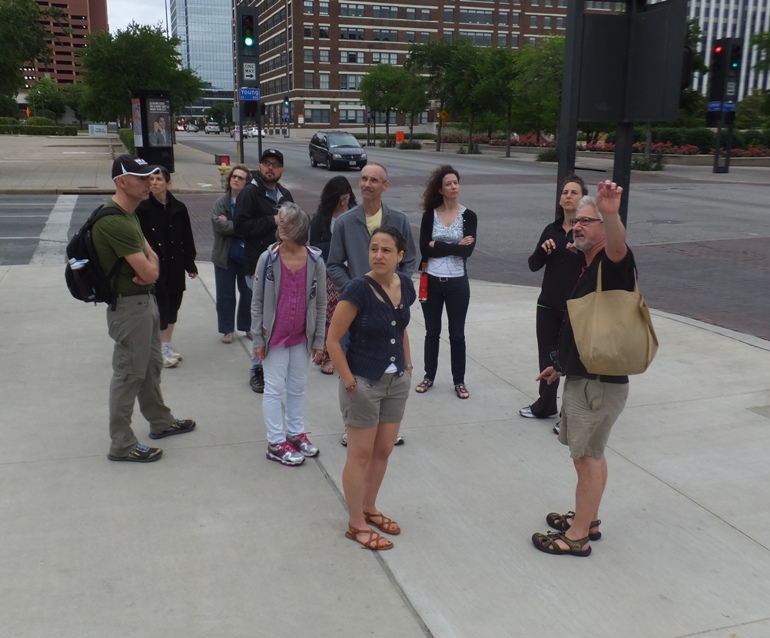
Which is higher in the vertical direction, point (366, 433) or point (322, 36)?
point (322, 36)

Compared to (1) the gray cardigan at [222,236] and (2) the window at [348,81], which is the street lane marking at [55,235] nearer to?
(1) the gray cardigan at [222,236]

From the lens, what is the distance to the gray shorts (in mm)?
3662

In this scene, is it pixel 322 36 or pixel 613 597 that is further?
pixel 322 36

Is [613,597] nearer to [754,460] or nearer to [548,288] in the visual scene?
[754,460]

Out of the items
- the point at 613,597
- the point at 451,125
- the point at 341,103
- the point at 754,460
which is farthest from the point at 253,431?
the point at 341,103

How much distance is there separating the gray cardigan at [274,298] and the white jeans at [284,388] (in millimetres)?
90

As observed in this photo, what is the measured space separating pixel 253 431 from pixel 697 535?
292 centimetres

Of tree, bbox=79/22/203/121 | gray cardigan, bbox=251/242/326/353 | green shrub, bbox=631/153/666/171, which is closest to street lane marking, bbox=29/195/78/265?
gray cardigan, bbox=251/242/326/353

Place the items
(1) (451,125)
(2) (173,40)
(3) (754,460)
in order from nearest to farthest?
(3) (754,460) → (2) (173,40) → (1) (451,125)

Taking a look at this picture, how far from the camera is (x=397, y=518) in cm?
414

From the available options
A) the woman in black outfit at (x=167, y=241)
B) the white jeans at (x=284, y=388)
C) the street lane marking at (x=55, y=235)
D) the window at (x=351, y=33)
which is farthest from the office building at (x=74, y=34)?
the white jeans at (x=284, y=388)

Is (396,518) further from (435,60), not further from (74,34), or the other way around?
(74,34)

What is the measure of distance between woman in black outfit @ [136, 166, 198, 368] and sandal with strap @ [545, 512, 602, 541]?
365 centimetres

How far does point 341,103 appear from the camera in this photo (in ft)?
364
